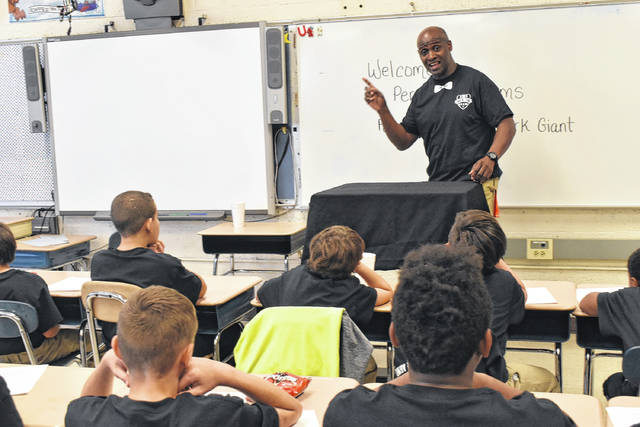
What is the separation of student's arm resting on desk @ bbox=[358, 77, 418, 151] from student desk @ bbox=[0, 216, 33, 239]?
3.09 meters

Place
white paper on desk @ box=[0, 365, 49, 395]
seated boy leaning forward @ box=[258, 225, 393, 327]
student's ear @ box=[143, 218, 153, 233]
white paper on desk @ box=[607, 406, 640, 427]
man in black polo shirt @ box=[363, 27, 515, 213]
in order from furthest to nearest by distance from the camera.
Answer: man in black polo shirt @ box=[363, 27, 515, 213] → student's ear @ box=[143, 218, 153, 233] → seated boy leaning forward @ box=[258, 225, 393, 327] → white paper on desk @ box=[0, 365, 49, 395] → white paper on desk @ box=[607, 406, 640, 427]

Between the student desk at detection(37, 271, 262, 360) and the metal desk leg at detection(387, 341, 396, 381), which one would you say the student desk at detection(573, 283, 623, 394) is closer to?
the metal desk leg at detection(387, 341, 396, 381)

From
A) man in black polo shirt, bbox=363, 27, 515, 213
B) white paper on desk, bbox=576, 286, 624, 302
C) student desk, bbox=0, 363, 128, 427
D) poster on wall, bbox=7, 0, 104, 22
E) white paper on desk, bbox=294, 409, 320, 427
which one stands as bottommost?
white paper on desk, bbox=576, 286, 624, 302

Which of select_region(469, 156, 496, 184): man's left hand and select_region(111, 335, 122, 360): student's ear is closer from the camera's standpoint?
select_region(111, 335, 122, 360): student's ear

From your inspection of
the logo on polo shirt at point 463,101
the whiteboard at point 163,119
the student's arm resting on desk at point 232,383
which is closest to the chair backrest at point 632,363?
the student's arm resting on desk at point 232,383

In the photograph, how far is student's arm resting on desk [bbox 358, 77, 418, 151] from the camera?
10.4 feet

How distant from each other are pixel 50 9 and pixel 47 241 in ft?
5.75

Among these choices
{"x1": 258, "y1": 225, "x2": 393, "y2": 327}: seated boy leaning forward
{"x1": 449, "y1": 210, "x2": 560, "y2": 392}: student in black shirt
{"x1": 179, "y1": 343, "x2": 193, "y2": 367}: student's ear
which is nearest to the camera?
{"x1": 179, "y1": 343, "x2": 193, "y2": 367}: student's ear

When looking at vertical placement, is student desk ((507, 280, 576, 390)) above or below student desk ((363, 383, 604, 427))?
below

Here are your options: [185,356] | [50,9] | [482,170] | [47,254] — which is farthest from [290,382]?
[50,9]

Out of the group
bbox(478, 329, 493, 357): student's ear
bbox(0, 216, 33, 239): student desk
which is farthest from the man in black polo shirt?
bbox(0, 216, 33, 239): student desk

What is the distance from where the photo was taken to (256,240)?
4375mm

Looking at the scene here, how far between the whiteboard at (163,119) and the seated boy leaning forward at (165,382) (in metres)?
3.41

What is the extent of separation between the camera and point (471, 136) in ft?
11.2
